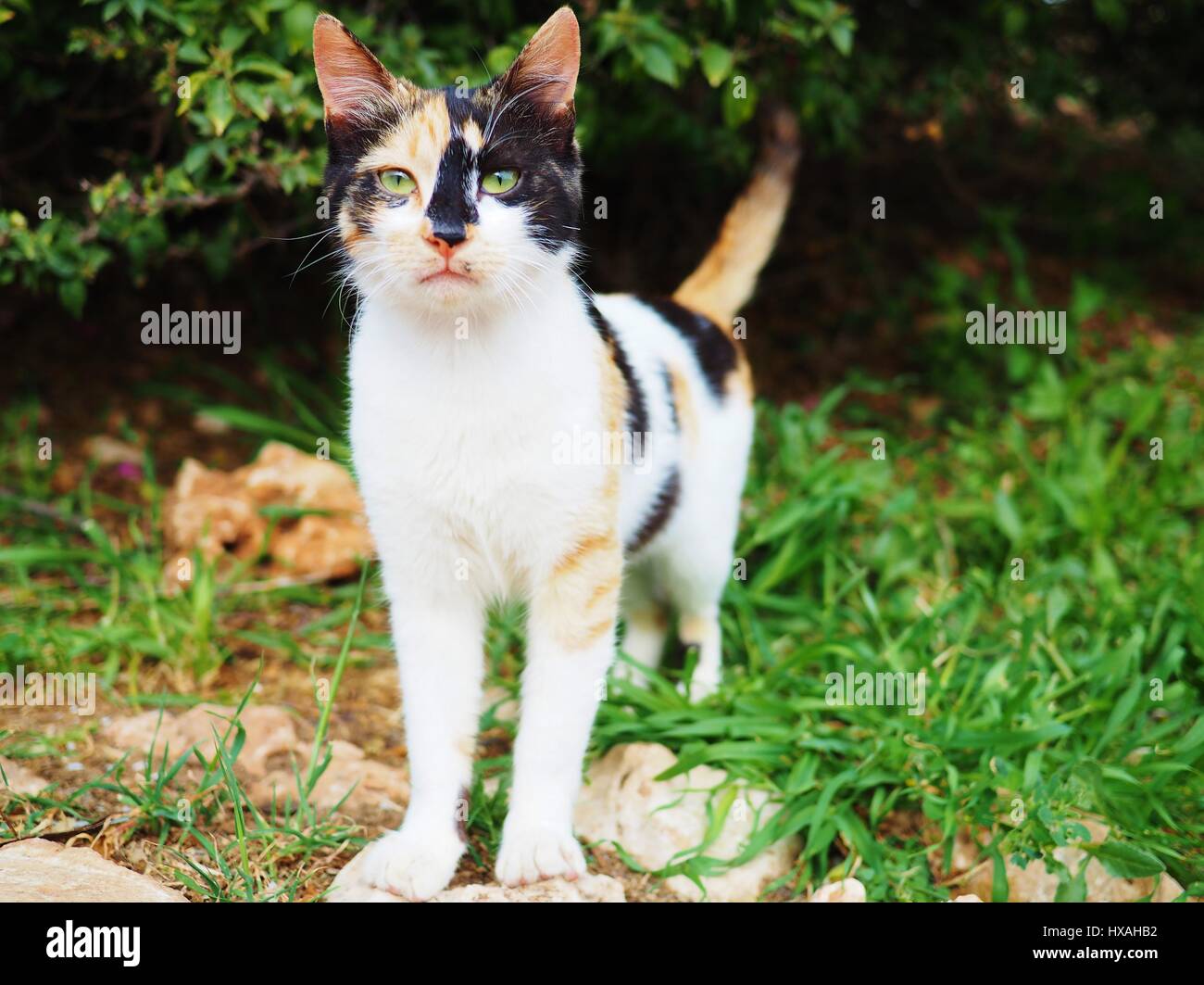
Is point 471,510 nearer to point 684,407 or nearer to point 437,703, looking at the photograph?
point 437,703

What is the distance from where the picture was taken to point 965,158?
604cm

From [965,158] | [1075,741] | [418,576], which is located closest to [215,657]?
[418,576]

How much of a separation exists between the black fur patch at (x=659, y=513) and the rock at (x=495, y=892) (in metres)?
→ 0.86

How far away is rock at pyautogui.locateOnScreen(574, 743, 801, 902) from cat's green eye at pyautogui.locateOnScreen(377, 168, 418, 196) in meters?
1.48

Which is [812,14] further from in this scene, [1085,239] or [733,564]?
[1085,239]

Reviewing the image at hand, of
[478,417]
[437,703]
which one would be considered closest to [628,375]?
[478,417]

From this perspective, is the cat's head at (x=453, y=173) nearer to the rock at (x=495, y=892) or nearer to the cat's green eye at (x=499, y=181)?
the cat's green eye at (x=499, y=181)

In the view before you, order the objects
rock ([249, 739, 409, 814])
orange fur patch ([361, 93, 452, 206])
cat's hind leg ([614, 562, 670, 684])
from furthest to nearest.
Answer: cat's hind leg ([614, 562, 670, 684])
rock ([249, 739, 409, 814])
orange fur patch ([361, 93, 452, 206])

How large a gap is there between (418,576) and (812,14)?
201cm

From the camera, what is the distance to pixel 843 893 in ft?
8.51

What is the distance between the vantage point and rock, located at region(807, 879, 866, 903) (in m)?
2.58

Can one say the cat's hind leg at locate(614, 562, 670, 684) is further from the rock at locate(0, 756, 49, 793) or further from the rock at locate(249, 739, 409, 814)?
the rock at locate(0, 756, 49, 793)

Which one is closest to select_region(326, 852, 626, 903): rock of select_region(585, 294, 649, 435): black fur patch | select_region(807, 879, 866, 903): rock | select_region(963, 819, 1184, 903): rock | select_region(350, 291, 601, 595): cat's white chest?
select_region(807, 879, 866, 903): rock

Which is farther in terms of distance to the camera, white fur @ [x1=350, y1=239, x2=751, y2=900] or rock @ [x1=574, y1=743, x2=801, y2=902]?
rock @ [x1=574, y1=743, x2=801, y2=902]
